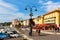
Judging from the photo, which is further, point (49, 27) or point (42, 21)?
point (42, 21)

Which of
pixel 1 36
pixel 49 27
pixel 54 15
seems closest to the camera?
pixel 1 36

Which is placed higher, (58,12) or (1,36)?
(58,12)

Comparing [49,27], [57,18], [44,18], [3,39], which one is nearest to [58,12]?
[57,18]

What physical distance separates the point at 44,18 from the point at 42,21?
18.2 feet

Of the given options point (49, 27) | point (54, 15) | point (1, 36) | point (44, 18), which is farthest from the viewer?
point (44, 18)

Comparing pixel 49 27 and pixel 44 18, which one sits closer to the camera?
pixel 49 27

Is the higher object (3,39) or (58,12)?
(58,12)

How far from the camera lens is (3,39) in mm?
32281

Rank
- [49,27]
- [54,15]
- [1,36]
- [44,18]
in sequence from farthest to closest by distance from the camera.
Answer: [44,18]
[54,15]
[49,27]
[1,36]

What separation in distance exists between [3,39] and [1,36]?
24.8 inches

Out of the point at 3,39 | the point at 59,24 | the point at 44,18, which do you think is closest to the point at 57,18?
the point at 59,24

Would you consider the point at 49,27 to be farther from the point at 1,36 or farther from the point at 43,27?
the point at 1,36

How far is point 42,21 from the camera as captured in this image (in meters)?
134

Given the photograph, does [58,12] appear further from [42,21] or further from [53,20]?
[42,21]
